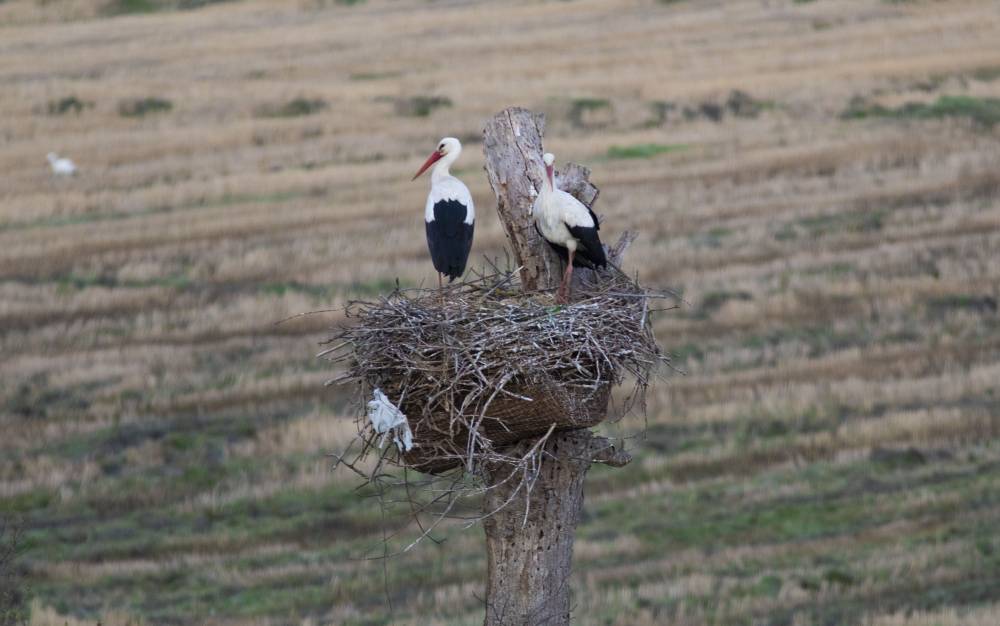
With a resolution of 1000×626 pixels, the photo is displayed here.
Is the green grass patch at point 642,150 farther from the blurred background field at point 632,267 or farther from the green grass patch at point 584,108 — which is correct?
the green grass patch at point 584,108

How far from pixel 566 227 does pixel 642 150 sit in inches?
871

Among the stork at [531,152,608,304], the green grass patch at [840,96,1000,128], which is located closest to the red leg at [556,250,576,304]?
the stork at [531,152,608,304]

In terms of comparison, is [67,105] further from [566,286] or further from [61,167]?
[566,286]

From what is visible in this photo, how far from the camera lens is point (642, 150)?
29.1 metres

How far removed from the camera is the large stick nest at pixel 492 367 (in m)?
6.57

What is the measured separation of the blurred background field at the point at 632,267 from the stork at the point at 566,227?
3.71 meters

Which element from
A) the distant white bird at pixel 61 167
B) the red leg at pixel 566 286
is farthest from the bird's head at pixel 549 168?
the distant white bird at pixel 61 167

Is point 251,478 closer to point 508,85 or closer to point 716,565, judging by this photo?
point 716,565

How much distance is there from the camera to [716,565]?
1228cm

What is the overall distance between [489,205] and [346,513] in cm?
1167

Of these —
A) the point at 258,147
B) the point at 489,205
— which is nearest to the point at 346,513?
the point at 489,205

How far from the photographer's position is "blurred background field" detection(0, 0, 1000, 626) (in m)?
12.3

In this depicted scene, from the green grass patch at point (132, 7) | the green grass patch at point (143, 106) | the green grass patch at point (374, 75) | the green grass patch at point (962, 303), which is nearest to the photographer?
the green grass patch at point (962, 303)

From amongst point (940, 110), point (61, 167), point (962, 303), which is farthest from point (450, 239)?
point (940, 110)
